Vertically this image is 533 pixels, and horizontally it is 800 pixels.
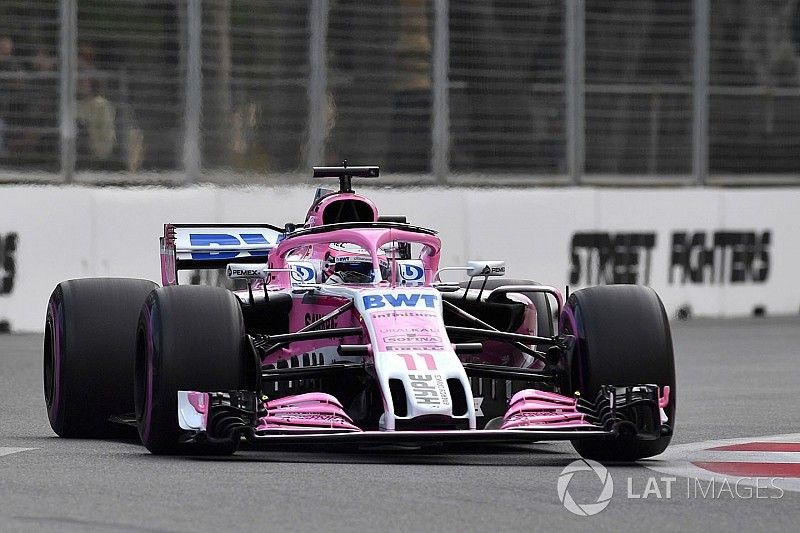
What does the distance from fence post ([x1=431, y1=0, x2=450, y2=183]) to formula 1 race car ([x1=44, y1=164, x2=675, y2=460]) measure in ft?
30.4

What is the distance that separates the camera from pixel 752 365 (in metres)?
15.1

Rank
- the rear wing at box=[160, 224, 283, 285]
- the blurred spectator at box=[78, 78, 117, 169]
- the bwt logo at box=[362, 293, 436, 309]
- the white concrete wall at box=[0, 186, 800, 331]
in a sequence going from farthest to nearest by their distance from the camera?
the blurred spectator at box=[78, 78, 117, 169] → the white concrete wall at box=[0, 186, 800, 331] → the rear wing at box=[160, 224, 283, 285] → the bwt logo at box=[362, 293, 436, 309]

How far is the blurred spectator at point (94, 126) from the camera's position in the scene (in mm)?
18156

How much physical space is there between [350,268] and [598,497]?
123 inches

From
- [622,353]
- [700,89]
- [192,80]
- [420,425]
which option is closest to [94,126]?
[192,80]

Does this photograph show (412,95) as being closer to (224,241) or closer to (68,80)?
(68,80)

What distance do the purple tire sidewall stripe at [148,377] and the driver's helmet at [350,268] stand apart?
1.56 metres

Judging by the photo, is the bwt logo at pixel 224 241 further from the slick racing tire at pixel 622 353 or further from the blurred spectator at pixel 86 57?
the blurred spectator at pixel 86 57

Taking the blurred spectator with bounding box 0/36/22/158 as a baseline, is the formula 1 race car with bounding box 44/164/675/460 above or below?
below

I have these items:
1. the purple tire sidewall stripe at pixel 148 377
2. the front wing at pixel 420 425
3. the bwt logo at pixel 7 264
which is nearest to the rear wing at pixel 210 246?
the purple tire sidewall stripe at pixel 148 377

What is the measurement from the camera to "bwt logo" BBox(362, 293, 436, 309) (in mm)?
8797

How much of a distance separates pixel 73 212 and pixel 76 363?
26.1 feet

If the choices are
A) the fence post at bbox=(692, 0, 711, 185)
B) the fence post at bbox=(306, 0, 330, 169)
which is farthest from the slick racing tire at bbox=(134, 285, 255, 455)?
the fence post at bbox=(692, 0, 711, 185)

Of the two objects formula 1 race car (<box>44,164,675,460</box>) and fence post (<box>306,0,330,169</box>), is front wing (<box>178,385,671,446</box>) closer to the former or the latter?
formula 1 race car (<box>44,164,675,460</box>)
